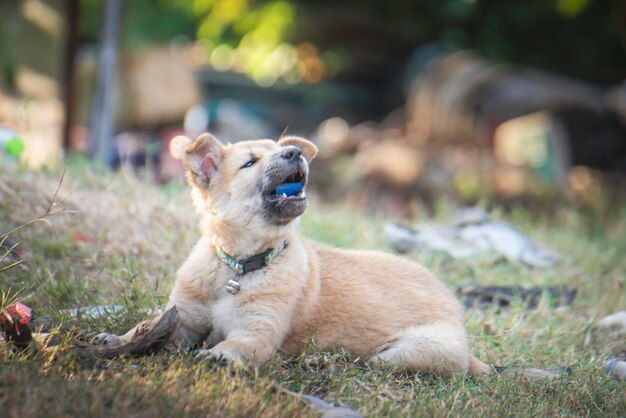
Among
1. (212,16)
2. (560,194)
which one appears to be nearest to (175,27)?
(212,16)

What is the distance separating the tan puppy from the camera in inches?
163

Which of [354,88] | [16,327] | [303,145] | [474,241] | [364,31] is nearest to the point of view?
[16,327]

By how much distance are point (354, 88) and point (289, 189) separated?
36.1ft

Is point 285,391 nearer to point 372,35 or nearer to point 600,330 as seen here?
point 600,330

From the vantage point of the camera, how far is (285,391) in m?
3.64

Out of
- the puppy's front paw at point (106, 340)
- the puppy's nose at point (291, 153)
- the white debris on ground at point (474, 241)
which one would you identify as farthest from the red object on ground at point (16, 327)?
the white debris on ground at point (474, 241)

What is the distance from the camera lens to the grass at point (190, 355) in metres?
3.40

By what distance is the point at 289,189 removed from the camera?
4375 mm

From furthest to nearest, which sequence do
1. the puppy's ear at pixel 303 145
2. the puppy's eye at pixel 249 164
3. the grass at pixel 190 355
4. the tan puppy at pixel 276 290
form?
the puppy's ear at pixel 303 145, the puppy's eye at pixel 249 164, the tan puppy at pixel 276 290, the grass at pixel 190 355

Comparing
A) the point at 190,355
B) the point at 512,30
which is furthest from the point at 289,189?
the point at 512,30

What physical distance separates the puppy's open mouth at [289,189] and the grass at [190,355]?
86 cm

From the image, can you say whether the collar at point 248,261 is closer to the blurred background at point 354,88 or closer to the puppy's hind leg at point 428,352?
the puppy's hind leg at point 428,352

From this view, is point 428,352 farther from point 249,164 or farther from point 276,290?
point 249,164

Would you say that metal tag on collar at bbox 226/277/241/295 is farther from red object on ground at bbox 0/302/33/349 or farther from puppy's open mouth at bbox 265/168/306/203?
red object on ground at bbox 0/302/33/349
